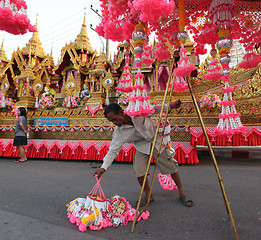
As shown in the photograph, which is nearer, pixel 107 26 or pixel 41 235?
pixel 41 235

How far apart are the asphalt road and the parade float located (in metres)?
0.92

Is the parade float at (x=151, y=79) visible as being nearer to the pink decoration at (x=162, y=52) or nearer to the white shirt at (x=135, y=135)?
the pink decoration at (x=162, y=52)

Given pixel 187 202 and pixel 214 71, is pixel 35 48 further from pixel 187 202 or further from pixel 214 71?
pixel 187 202

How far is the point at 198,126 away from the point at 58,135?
4.59 meters

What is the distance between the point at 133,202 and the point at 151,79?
5.78 meters

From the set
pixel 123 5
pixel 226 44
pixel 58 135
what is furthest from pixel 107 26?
pixel 58 135

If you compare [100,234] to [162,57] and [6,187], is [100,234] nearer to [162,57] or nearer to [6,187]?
[6,187]

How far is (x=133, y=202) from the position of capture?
7.49 ft

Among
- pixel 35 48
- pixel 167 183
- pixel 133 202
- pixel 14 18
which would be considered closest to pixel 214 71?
pixel 167 183

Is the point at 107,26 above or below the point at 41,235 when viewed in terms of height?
above

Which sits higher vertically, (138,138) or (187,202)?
(138,138)

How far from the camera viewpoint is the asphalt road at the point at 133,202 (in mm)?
1532

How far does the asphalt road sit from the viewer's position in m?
1.53

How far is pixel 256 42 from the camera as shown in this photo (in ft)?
8.50
